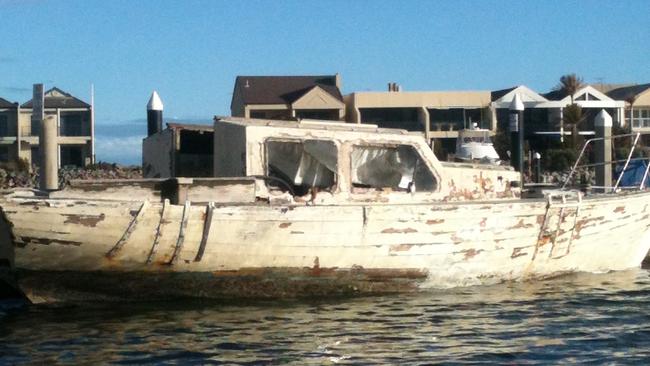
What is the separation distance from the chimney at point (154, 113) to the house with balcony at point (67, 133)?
42.4 m

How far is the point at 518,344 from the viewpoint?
9234 millimetres

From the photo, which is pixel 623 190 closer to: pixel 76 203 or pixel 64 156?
pixel 76 203

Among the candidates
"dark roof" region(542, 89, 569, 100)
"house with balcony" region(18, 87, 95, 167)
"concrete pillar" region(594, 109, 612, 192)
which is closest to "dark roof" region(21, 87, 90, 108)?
"house with balcony" region(18, 87, 95, 167)

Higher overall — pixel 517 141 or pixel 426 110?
pixel 426 110

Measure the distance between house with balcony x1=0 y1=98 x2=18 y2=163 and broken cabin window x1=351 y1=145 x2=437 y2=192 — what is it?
4691 centimetres

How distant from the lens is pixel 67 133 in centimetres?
5728

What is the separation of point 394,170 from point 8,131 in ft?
161

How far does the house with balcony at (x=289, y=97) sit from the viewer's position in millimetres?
54531

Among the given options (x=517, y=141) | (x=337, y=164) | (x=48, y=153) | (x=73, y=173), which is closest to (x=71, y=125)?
(x=73, y=173)

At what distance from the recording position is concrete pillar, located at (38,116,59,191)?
1466cm

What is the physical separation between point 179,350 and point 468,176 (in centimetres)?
499

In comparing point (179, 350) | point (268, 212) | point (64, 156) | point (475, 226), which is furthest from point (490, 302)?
point (64, 156)

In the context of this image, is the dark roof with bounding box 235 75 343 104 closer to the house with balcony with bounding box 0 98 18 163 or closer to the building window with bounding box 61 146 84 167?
the building window with bounding box 61 146 84 167

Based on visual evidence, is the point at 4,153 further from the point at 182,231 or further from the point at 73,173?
the point at 182,231
